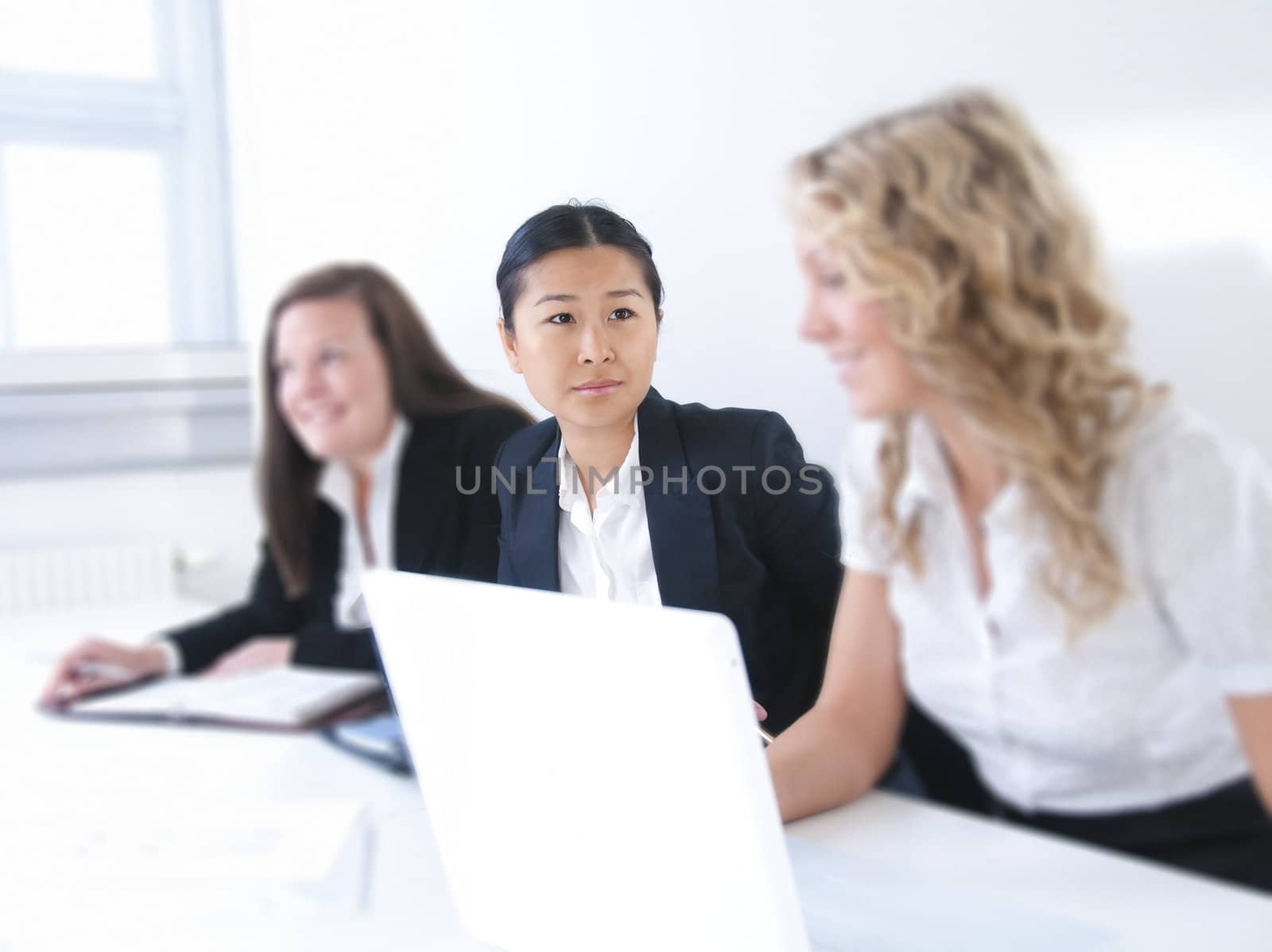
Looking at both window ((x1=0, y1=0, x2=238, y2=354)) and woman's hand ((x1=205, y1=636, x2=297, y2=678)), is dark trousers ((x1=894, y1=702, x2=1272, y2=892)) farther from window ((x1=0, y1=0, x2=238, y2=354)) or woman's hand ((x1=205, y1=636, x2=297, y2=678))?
window ((x1=0, y1=0, x2=238, y2=354))

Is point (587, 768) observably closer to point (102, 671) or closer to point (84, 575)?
point (102, 671)

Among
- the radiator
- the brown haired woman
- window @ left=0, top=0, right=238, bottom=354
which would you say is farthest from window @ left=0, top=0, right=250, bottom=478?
the brown haired woman

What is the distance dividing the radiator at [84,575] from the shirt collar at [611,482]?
1.35 meters

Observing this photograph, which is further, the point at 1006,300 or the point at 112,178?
the point at 112,178

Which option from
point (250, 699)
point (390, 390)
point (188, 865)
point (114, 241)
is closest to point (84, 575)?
point (114, 241)

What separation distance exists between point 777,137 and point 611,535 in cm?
9

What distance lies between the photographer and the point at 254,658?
3.53 ft

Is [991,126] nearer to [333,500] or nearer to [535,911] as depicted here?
[535,911]

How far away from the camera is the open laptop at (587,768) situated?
24 cm

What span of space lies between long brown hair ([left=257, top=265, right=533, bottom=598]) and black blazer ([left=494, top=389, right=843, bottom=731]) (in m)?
0.04

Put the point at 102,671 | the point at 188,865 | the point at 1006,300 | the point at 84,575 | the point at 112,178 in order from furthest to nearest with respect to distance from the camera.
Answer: the point at 112,178, the point at 84,575, the point at 102,671, the point at 188,865, the point at 1006,300

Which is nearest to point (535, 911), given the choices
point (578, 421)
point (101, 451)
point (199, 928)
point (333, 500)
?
point (578, 421)

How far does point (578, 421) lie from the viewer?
0.25 metres

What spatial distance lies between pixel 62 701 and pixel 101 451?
68 cm
